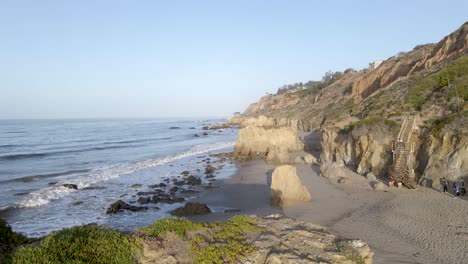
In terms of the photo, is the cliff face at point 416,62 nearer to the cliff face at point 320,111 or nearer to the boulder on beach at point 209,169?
the cliff face at point 320,111

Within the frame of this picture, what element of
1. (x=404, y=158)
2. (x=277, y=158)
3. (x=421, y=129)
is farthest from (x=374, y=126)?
(x=277, y=158)

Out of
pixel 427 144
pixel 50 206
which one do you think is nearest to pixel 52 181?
A: pixel 50 206

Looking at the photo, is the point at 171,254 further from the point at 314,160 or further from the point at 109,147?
the point at 109,147

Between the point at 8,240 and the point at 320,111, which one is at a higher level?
the point at 320,111

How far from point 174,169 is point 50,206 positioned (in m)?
14.9

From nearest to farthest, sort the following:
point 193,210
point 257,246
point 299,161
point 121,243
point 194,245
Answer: point 121,243 < point 194,245 < point 257,246 < point 193,210 < point 299,161

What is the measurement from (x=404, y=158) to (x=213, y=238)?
746 inches

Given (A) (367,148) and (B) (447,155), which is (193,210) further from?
(B) (447,155)

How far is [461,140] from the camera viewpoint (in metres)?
20.6

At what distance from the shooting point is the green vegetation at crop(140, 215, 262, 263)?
8.23 metres

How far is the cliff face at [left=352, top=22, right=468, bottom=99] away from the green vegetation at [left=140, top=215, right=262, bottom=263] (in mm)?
46842

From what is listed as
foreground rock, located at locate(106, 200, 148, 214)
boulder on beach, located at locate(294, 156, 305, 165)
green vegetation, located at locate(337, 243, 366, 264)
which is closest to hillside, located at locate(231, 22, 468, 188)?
boulder on beach, located at locate(294, 156, 305, 165)

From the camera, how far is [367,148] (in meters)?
27.5

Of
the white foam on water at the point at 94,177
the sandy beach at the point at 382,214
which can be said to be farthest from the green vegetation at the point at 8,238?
the white foam on water at the point at 94,177
